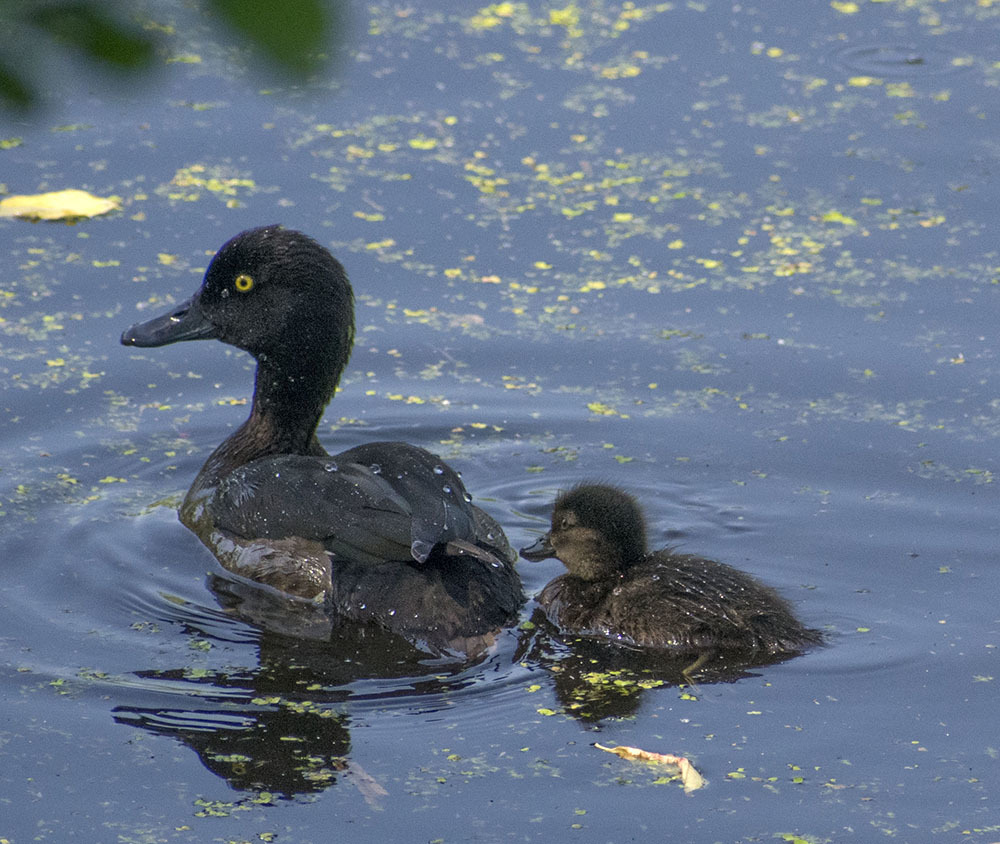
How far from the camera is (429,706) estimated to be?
490 cm

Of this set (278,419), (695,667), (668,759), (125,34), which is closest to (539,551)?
(695,667)

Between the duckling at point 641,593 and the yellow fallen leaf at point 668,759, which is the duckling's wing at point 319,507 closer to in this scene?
the duckling at point 641,593

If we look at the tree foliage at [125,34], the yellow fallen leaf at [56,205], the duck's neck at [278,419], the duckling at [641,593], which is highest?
the yellow fallen leaf at [56,205]

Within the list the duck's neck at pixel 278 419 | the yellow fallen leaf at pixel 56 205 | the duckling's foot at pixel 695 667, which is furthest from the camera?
the yellow fallen leaf at pixel 56 205

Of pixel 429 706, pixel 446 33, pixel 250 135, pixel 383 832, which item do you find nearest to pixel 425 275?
pixel 250 135

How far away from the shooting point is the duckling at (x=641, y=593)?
5.25 metres

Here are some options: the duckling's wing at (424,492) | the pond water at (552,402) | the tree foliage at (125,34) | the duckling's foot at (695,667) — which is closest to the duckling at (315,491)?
the duckling's wing at (424,492)

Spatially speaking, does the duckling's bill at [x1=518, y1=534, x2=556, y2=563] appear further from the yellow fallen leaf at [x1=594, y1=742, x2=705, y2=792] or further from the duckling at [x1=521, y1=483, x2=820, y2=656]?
the yellow fallen leaf at [x1=594, y1=742, x2=705, y2=792]

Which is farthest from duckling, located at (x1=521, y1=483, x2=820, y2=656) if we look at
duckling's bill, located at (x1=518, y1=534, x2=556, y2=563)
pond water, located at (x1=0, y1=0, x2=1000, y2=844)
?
pond water, located at (x1=0, y1=0, x2=1000, y2=844)

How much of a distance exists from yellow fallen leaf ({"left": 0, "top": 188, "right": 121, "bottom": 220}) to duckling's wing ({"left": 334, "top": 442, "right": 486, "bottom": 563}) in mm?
3154

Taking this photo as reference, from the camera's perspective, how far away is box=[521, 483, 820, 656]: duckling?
17.2 ft

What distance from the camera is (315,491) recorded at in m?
5.64

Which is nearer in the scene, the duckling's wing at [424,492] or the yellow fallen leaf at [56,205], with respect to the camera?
the duckling's wing at [424,492]

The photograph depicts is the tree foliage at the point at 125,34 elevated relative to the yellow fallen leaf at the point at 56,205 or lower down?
lower down
